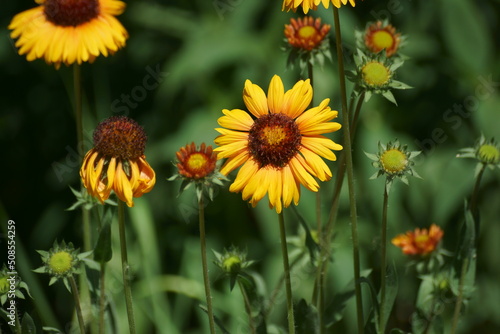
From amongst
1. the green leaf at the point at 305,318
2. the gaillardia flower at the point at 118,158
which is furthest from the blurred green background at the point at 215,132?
the gaillardia flower at the point at 118,158

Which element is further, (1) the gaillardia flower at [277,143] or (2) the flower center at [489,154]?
(2) the flower center at [489,154]

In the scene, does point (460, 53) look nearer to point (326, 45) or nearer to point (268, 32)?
point (268, 32)

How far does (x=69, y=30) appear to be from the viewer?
105 cm

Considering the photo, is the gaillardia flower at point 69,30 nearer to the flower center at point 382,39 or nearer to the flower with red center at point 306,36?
the flower with red center at point 306,36

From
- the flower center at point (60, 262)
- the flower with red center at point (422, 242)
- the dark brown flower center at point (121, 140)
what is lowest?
the flower with red center at point (422, 242)

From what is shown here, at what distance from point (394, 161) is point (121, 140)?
32cm

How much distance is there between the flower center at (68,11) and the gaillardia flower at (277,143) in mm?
351

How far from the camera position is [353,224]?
826 millimetres

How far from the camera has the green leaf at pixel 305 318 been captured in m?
0.86

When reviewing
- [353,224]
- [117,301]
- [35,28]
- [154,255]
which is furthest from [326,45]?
[117,301]

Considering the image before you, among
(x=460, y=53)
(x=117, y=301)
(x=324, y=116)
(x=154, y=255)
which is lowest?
(x=117, y=301)

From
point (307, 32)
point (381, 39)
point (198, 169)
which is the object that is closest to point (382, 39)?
point (381, 39)

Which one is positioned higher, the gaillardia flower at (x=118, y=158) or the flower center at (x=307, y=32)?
the flower center at (x=307, y=32)

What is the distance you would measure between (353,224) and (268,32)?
966mm
